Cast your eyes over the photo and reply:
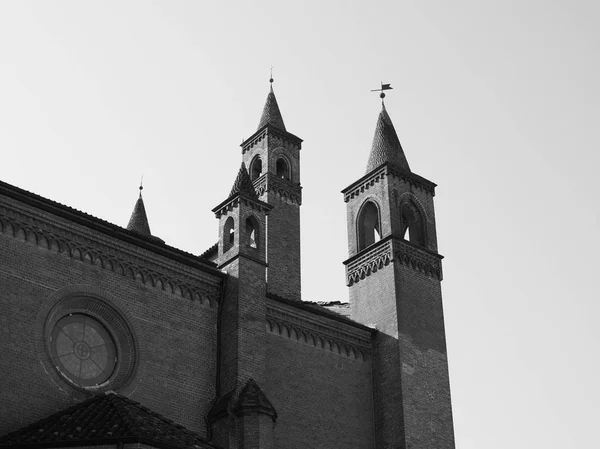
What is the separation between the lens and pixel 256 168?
1192 inches

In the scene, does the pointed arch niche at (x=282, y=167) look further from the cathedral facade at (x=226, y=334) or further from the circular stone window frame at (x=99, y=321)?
the circular stone window frame at (x=99, y=321)

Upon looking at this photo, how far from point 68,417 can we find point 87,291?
129 inches

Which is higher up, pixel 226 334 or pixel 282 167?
pixel 282 167

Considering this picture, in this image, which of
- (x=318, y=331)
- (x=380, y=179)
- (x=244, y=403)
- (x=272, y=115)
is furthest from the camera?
(x=272, y=115)

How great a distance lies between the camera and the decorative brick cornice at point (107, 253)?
19125 millimetres

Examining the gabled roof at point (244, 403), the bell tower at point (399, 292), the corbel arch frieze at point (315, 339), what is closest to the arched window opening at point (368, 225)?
the bell tower at point (399, 292)

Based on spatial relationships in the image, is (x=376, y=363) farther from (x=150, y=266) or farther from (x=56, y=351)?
(x=56, y=351)

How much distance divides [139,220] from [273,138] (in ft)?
16.6

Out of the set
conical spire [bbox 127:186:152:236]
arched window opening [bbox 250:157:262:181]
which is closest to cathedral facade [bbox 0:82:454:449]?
arched window opening [bbox 250:157:262:181]

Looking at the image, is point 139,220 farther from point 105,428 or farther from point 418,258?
point 105,428

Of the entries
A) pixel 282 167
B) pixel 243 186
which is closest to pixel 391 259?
pixel 243 186

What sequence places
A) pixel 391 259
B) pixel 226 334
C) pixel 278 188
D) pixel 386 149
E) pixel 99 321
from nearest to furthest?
1. pixel 99 321
2. pixel 226 334
3. pixel 391 259
4. pixel 386 149
5. pixel 278 188

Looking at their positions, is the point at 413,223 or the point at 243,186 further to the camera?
the point at 413,223

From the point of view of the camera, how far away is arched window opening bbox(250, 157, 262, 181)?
1184 inches
